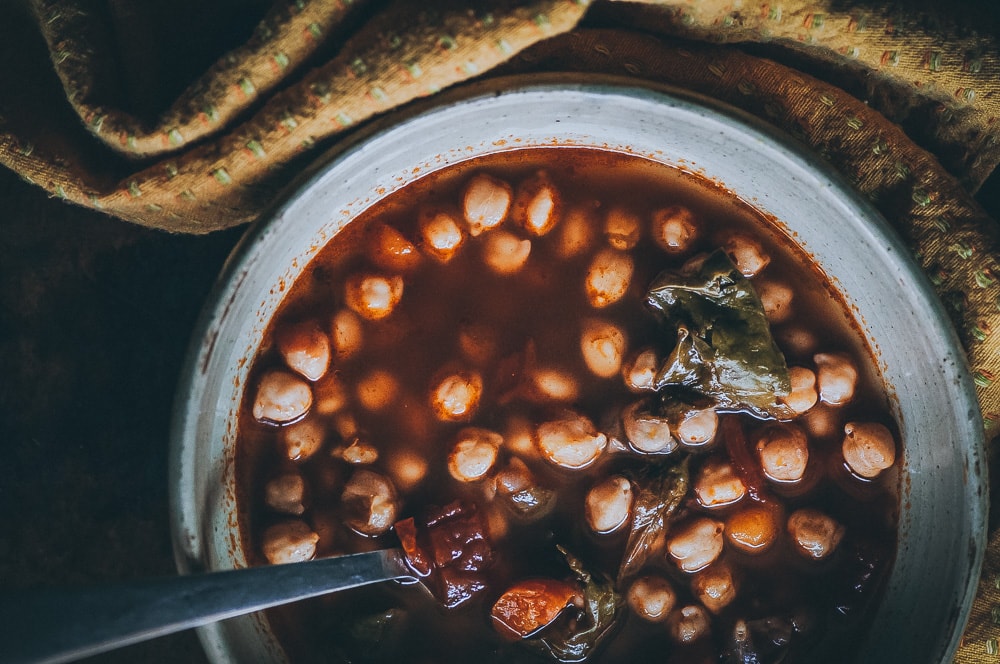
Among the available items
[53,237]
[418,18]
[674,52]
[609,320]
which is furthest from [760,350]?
[53,237]

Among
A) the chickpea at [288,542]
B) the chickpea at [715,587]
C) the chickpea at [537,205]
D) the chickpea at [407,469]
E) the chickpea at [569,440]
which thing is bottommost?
the chickpea at [715,587]

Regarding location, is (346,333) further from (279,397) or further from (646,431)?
(646,431)

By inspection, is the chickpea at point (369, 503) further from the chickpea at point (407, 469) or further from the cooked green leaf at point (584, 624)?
the cooked green leaf at point (584, 624)

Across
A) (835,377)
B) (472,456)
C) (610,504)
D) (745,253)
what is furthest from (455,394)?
(835,377)

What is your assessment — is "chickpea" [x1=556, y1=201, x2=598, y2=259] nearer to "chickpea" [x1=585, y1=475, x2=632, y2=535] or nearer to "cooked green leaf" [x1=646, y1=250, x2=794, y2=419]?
"cooked green leaf" [x1=646, y1=250, x2=794, y2=419]

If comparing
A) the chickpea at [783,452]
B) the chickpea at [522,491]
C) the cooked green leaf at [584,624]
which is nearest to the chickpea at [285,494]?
the chickpea at [522,491]

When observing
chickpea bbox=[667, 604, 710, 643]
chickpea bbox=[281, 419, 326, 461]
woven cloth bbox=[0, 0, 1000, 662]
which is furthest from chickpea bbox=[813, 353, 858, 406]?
chickpea bbox=[281, 419, 326, 461]
